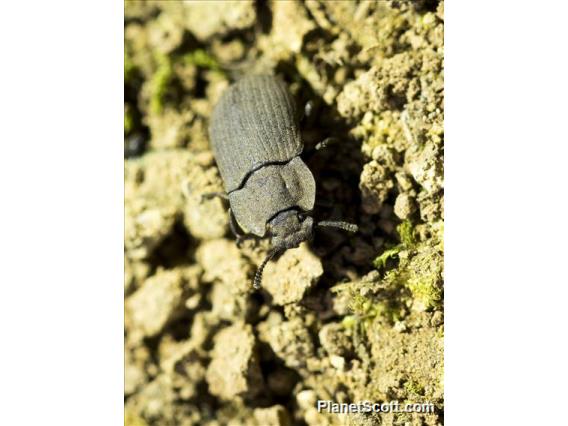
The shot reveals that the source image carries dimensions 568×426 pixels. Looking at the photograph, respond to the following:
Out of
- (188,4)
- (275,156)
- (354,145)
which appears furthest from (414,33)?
(188,4)

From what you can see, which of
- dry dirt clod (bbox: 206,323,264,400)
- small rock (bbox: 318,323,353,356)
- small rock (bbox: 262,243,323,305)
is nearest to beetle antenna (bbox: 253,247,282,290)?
small rock (bbox: 262,243,323,305)

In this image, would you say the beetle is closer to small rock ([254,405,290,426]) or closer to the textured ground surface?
the textured ground surface

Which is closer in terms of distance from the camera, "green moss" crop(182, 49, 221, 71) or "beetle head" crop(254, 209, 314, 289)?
"beetle head" crop(254, 209, 314, 289)

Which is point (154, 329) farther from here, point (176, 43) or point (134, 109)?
point (176, 43)

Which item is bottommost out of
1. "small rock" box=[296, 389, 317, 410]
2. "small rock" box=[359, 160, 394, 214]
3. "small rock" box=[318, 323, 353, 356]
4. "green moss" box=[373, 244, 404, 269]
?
"small rock" box=[296, 389, 317, 410]

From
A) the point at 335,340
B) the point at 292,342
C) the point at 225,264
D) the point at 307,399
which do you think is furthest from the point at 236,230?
the point at 307,399

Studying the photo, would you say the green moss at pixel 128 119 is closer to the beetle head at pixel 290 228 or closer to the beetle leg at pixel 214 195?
the beetle leg at pixel 214 195
